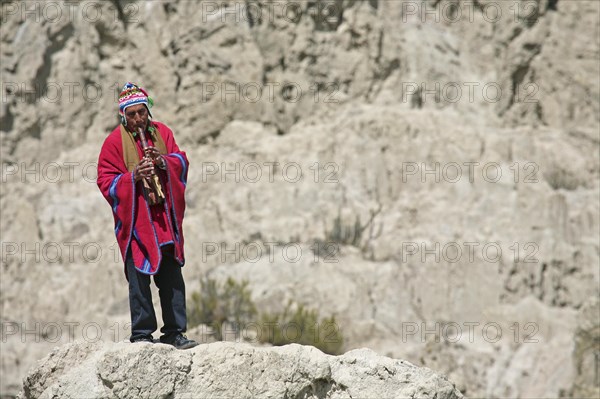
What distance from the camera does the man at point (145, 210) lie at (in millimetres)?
5578

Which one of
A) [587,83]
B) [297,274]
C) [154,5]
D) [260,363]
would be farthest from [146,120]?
[587,83]

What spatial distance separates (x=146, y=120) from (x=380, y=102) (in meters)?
8.10

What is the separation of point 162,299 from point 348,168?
7.18 metres

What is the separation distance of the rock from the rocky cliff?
5715 millimetres

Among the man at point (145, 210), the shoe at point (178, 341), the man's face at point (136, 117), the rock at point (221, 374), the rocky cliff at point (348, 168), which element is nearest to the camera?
the rock at point (221, 374)

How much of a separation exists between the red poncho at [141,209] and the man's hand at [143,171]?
0.14ft

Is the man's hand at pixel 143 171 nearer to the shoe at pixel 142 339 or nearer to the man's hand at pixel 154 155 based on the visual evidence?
the man's hand at pixel 154 155

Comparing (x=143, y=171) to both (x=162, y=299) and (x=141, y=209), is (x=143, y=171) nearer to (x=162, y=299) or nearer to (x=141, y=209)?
(x=141, y=209)

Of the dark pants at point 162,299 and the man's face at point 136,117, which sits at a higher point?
the man's face at point 136,117

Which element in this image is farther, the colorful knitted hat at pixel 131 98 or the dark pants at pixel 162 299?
the colorful knitted hat at pixel 131 98

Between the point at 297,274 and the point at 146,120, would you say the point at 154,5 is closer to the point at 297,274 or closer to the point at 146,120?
the point at 297,274

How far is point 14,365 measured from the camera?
1129 cm

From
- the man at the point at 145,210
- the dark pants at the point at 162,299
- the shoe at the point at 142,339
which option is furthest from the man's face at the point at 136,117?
the shoe at the point at 142,339

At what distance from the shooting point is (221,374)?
206 inches
